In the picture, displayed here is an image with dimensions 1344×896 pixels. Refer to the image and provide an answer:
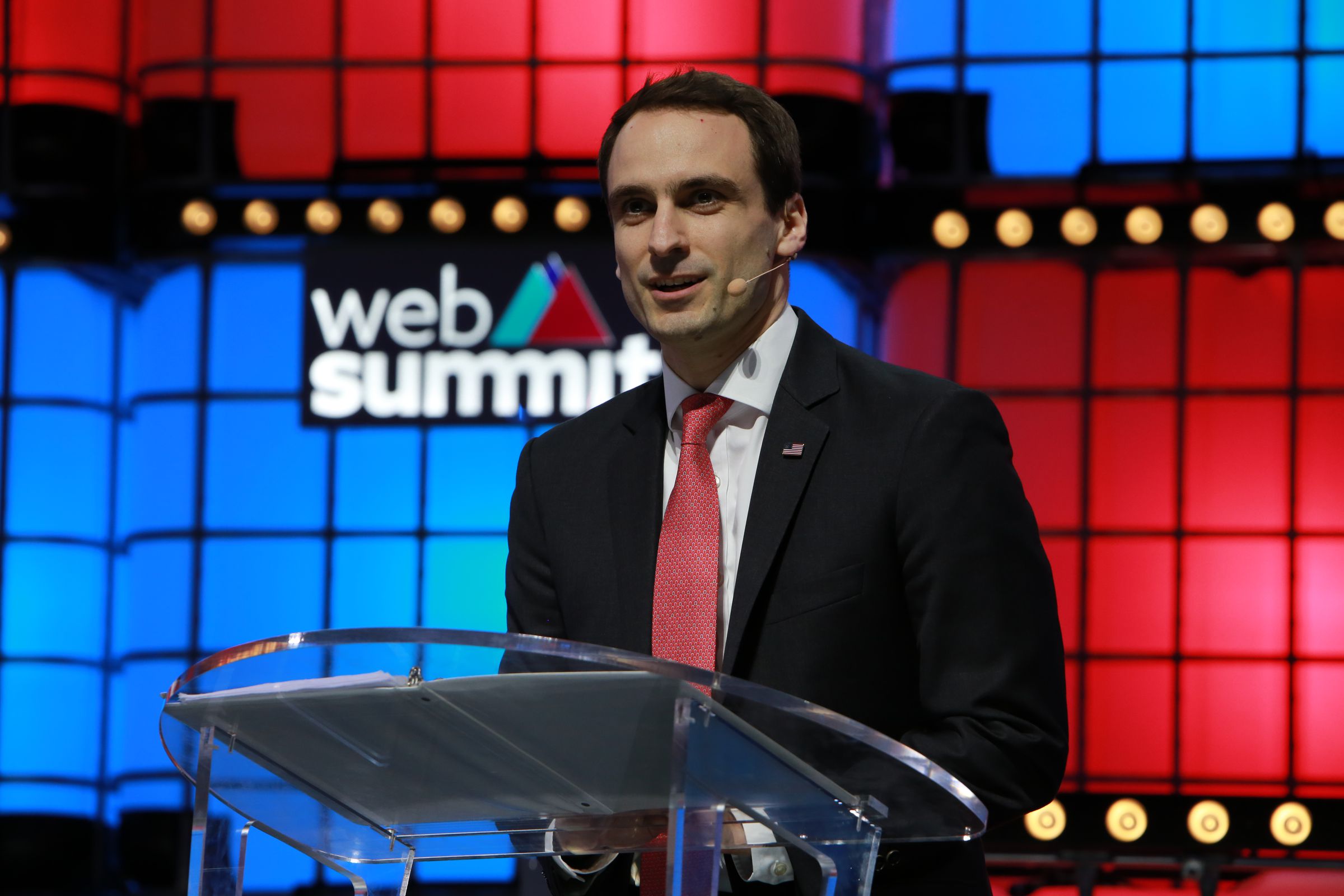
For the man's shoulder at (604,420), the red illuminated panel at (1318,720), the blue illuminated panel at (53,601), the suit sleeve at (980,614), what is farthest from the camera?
the blue illuminated panel at (53,601)

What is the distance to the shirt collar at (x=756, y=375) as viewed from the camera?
1878 millimetres

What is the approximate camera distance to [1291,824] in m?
4.90

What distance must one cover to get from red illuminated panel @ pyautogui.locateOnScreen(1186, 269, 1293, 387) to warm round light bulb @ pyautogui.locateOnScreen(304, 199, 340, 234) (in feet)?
8.83

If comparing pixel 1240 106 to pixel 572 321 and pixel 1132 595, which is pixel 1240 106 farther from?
pixel 572 321

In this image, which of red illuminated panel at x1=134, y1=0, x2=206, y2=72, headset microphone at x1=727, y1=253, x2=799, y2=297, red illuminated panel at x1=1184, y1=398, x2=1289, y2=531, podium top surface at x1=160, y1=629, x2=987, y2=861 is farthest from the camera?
red illuminated panel at x1=134, y1=0, x2=206, y2=72

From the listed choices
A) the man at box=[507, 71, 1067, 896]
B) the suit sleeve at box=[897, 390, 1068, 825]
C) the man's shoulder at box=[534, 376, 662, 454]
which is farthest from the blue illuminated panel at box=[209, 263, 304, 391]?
the suit sleeve at box=[897, 390, 1068, 825]

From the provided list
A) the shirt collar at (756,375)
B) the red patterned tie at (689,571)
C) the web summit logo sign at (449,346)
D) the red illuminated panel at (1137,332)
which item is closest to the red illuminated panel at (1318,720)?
the red illuminated panel at (1137,332)

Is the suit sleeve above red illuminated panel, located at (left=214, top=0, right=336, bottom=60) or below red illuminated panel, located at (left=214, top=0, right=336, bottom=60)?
below

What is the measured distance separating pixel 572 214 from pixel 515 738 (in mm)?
4240

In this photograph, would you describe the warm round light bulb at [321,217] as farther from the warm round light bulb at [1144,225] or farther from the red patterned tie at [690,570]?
the red patterned tie at [690,570]

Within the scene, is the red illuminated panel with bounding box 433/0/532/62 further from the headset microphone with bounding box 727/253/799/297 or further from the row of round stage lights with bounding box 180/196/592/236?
the headset microphone with bounding box 727/253/799/297

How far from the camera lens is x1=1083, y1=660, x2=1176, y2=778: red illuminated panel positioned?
5.09 m

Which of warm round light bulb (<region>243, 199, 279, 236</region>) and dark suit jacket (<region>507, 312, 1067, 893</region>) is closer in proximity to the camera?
dark suit jacket (<region>507, 312, 1067, 893</region>)

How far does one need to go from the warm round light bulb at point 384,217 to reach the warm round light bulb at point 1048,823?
105 inches
